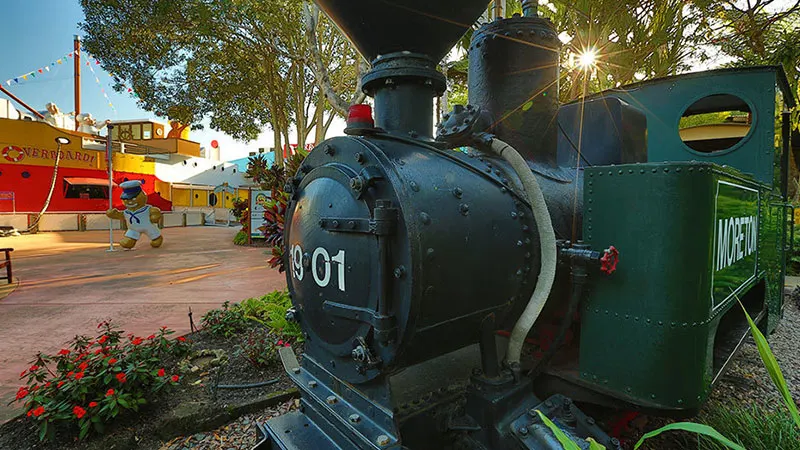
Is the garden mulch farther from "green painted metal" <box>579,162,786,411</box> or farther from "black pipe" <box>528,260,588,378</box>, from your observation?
"green painted metal" <box>579,162,786,411</box>

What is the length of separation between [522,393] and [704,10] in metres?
10.0

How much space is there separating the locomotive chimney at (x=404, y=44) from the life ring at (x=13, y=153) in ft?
63.4

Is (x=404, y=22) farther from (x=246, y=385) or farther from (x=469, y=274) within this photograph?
(x=246, y=385)

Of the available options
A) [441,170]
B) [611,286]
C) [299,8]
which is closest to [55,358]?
[441,170]

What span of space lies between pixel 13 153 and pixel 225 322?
17.1 meters

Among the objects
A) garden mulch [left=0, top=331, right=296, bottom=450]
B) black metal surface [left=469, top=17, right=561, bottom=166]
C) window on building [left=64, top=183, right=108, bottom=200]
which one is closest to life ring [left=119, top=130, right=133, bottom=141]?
window on building [left=64, top=183, right=108, bottom=200]

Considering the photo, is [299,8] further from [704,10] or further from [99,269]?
[704,10]

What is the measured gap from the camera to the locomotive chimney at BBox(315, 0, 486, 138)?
1781 millimetres

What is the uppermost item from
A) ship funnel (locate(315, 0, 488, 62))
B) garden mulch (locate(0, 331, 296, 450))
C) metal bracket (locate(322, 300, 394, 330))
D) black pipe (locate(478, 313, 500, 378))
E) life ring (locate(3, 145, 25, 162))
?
life ring (locate(3, 145, 25, 162))

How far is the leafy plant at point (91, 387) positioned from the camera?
94.9 inches

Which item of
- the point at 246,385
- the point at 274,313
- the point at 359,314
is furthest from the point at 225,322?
the point at 359,314

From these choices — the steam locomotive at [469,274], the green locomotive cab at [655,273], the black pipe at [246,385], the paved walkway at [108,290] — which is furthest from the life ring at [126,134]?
the green locomotive cab at [655,273]

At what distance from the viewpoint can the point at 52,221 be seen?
15.6 meters

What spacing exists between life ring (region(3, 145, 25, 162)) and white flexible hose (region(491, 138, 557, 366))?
2008cm
